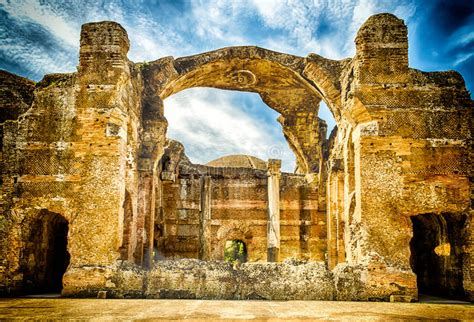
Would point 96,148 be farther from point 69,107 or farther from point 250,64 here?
point 250,64

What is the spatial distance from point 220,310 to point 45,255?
5.39m

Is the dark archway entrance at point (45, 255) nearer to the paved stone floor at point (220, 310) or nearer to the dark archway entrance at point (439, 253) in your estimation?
the paved stone floor at point (220, 310)

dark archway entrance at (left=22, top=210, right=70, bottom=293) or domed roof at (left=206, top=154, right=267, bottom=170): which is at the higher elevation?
domed roof at (left=206, top=154, right=267, bottom=170)

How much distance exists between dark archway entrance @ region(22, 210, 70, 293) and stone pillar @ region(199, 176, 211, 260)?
21.4 ft

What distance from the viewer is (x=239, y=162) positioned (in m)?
23.1

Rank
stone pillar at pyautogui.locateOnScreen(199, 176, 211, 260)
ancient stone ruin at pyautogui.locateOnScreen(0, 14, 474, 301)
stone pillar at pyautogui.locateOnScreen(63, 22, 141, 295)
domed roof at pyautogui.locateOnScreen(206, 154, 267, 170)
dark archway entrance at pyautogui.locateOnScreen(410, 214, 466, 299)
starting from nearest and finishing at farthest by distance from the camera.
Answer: ancient stone ruin at pyautogui.locateOnScreen(0, 14, 474, 301) < stone pillar at pyautogui.locateOnScreen(63, 22, 141, 295) < dark archway entrance at pyautogui.locateOnScreen(410, 214, 466, 299) < stone pillar at pyautogui.locateOnScreen(199, 176, 211, 260) < domed roof at pyautogui.locateOnScreen(206, 154, 267, 170)

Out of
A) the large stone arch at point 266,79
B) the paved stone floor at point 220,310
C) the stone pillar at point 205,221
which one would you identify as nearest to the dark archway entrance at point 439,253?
the paved stone floor at point 220,310

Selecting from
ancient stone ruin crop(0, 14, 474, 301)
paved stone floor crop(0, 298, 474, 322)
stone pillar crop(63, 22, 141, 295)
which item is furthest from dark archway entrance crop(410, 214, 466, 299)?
stone pillar crop(63, 22, 141, 295)

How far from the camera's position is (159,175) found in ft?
51.0

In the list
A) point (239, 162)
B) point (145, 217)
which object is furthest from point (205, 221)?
point (239, 162)

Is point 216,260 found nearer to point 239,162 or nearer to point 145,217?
point 145,217

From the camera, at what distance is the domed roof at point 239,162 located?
901 inches

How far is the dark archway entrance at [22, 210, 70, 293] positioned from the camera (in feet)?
30.6

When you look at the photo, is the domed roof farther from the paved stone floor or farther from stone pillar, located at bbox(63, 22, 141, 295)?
the paved stone floor
